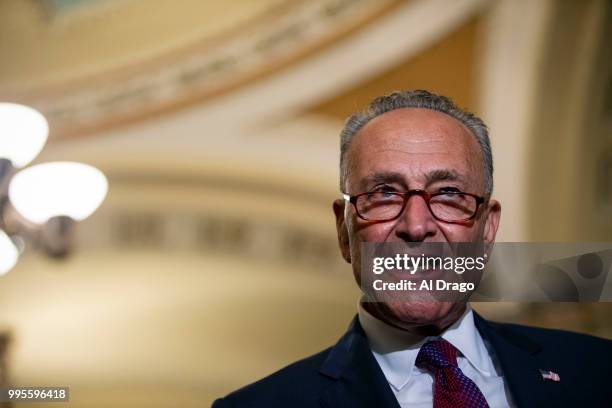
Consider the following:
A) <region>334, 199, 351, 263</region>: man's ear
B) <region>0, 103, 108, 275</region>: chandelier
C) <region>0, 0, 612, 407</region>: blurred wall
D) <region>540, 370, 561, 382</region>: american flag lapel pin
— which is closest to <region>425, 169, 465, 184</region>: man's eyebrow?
<region>334, 199, 351, 263</region>: man's ear

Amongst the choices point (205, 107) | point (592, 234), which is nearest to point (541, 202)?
point (592, 234)

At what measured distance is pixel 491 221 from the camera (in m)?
1.28

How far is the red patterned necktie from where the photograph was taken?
1135 mm

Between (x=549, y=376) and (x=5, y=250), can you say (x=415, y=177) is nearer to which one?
(x=549, y=376)

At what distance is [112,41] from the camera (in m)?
5.27

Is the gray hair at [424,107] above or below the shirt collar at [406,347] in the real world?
above

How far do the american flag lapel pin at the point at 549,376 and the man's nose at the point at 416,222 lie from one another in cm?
27

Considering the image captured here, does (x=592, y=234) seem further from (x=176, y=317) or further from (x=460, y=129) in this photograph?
(x=460, y=129)

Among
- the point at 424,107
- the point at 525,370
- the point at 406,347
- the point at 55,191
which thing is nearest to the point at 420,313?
the point at 406,347

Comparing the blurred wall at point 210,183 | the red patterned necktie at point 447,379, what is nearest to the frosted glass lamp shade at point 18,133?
the red patterned necktie at point 447,379

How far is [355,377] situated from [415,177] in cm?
30

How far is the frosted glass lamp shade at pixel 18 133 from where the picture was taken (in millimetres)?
2389

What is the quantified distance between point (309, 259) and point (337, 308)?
32cm

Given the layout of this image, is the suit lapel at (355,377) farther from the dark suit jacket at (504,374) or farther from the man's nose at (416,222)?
the man's nose at (416,222)
